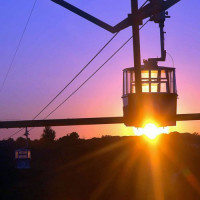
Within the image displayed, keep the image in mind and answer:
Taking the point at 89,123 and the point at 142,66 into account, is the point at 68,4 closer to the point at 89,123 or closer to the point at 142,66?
the point at 142,66

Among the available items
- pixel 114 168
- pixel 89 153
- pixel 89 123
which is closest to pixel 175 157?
pixel 114 168

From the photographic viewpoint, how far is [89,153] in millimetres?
70688

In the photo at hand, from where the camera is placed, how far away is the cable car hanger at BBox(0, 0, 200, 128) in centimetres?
1277

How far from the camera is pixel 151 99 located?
13.1 metres

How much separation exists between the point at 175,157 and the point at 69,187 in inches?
569

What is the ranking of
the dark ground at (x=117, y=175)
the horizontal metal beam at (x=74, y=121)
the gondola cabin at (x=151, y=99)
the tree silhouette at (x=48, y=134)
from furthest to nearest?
the tree silhouette at (x=48, y=134), the dark ground at (x=117, y=175), the horizontal metal beam at (x=74, y=121), the gondola cabin at (x=151, y=99)

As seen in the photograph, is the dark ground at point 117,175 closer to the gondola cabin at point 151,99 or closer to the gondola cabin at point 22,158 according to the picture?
the gondola cabin at point 22,158

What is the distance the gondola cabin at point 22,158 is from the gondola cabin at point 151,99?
38.0m

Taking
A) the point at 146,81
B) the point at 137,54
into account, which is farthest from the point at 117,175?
the point at 137,54

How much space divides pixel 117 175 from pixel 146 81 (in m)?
33.4

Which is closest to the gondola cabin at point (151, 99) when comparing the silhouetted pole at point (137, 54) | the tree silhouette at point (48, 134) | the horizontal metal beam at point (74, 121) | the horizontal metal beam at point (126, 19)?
the silhouetted pole at point (137, 54)

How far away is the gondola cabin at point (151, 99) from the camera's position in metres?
12.7

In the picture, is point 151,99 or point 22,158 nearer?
point 151,99

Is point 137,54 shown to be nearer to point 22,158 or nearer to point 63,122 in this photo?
point 63,122
